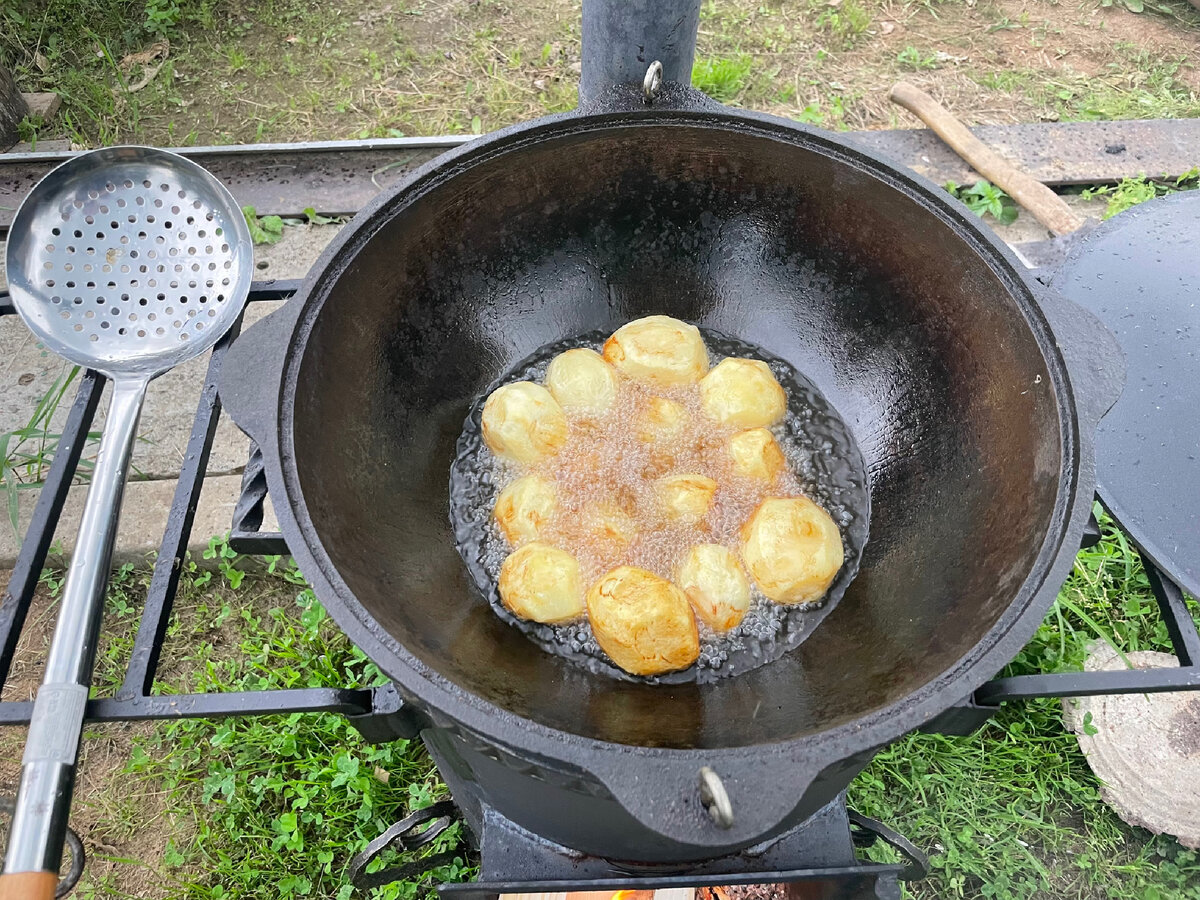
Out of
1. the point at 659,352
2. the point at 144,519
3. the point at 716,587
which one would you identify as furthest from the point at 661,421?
the point at 144,519

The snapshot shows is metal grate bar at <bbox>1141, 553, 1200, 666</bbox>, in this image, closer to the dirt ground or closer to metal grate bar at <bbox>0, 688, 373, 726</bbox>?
metal grate bar at <bbox>0, 688, 373, 726</bbox>

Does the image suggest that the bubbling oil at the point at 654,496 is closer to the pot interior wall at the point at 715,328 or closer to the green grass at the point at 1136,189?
the pot interior wall at the point at 715,328

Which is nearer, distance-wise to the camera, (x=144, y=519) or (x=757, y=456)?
(x=757, y=456)

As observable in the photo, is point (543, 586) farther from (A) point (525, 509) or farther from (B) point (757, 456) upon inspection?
(B) point (757, 456)

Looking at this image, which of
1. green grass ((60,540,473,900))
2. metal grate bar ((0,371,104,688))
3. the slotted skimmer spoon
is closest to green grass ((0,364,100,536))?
green grass ((60,540,473,900))

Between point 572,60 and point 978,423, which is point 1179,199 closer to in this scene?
point 978,423

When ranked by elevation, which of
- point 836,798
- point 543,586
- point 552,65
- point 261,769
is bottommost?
point 261,769
